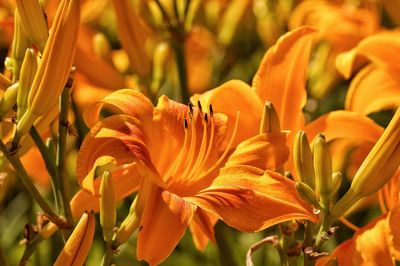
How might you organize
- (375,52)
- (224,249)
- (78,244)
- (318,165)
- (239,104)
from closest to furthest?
(78,244), (318,165), (239,104), (224,249), (375,52)

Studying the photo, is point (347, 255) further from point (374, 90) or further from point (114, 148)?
point (374, 90)

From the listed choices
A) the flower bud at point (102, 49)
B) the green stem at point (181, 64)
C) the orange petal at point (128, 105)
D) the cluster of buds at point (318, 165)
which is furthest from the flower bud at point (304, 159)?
the flower bud at point (102, 49)

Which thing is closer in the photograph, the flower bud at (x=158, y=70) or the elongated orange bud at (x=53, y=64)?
the elongated orange bud at (x=53, y=64)

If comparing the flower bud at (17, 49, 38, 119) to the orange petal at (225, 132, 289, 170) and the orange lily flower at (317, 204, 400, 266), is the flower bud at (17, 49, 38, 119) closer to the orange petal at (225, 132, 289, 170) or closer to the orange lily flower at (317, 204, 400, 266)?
the orange petal at (225, 132, 289, 170)

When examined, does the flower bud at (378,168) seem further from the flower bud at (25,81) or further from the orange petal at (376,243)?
the flower bud at (25,81)

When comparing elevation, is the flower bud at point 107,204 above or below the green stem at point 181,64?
above

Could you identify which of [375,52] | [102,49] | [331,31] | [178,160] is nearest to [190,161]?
[178,160]
